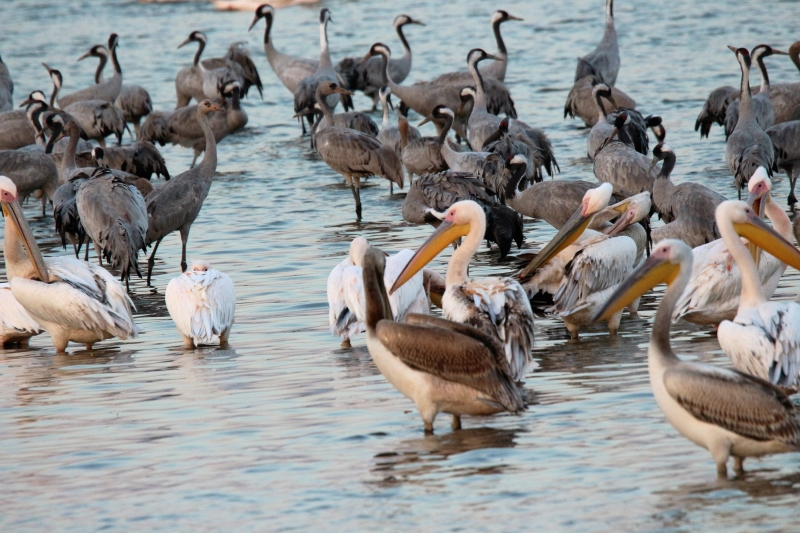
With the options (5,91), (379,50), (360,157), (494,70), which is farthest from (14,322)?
(494,70)

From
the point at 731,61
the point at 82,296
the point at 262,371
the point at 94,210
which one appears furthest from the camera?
the point at 731,61

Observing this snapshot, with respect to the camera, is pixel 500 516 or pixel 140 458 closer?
pixel 500 516

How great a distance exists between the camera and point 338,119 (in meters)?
15.3

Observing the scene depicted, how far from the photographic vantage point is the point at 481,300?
616 centimetres

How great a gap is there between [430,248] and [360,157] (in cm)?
637

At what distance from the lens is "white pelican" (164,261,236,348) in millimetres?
7402

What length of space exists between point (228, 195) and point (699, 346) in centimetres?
754

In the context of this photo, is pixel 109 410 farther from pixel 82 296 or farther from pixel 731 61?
pixel 731 61

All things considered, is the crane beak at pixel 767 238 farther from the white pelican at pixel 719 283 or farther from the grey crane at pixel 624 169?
the grey crane at pixel 624 169

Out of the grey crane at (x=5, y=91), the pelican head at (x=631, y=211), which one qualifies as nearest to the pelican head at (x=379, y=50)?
the grey crane at (x=5, y=91)

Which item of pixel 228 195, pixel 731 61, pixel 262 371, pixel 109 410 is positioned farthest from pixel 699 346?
pixel 731 61

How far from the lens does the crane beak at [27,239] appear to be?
774 centimetres

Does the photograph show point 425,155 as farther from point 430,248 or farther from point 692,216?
point 430,248

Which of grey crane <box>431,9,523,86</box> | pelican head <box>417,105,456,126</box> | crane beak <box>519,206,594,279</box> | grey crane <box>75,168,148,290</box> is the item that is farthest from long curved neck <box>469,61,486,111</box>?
crane beak <box>519,206,594,279</box>
